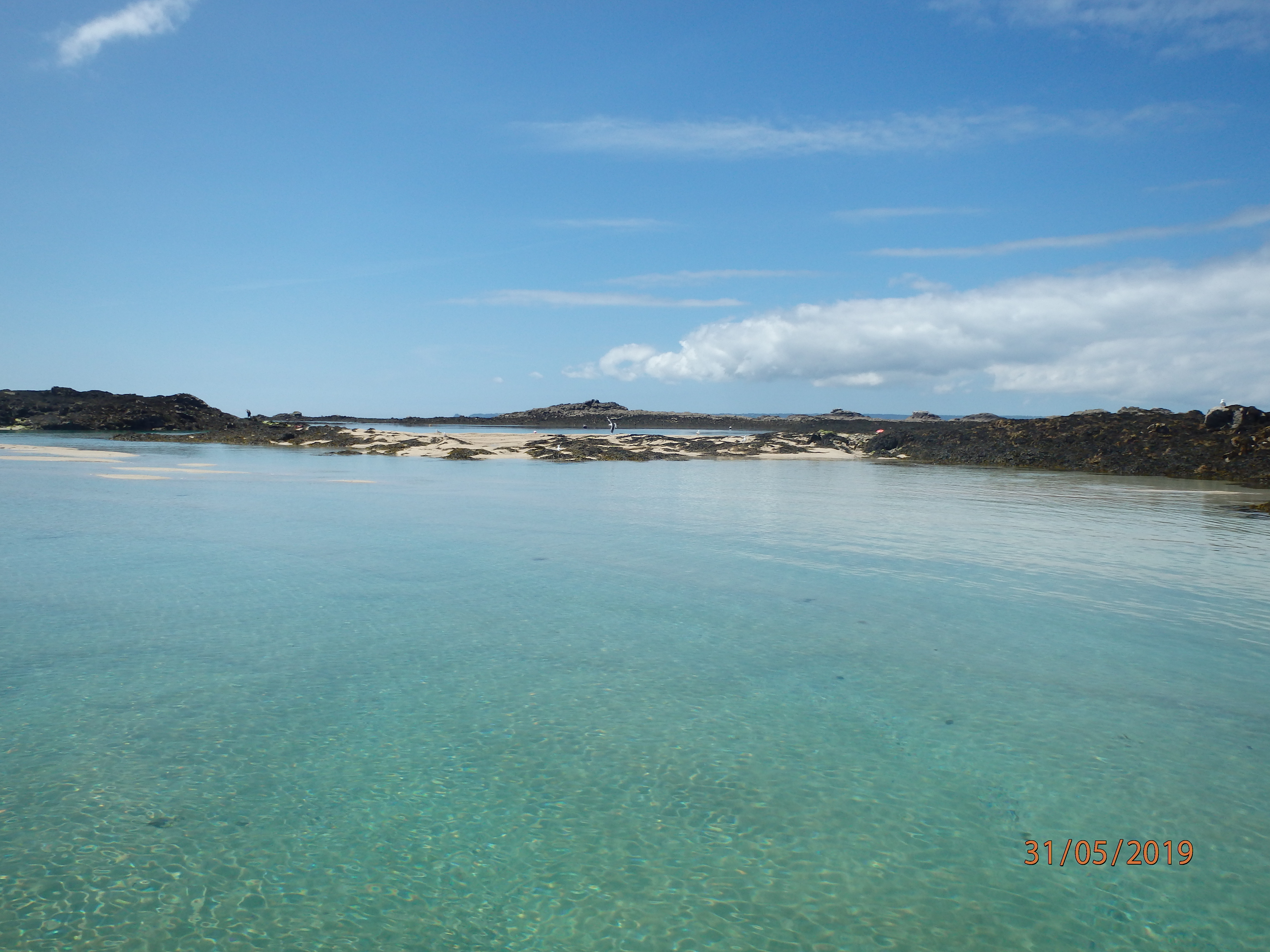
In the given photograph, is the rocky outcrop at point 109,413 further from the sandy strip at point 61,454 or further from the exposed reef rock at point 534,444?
the sandy strip at point 61,454

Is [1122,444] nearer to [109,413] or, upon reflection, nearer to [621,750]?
[621,750]

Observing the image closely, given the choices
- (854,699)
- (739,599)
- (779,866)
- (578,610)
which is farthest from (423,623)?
(779,866)

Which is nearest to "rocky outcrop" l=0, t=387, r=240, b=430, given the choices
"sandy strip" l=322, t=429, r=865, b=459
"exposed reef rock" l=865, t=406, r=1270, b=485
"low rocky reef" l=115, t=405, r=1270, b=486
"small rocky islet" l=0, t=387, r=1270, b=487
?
"small rocky islet" l=0, t=387, r=1270, b=487

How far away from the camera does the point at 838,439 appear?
4741cm

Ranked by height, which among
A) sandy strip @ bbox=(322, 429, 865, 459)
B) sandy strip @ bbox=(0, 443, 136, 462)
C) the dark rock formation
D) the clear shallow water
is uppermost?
the dark rock formation

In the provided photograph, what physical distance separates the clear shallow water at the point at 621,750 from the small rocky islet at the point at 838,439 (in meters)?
22.5

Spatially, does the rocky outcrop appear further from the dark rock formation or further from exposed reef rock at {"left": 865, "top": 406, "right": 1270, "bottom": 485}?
the dark rock formation

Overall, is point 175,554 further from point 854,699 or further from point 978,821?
point 978,821

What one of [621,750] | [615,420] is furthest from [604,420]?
[621,750]
